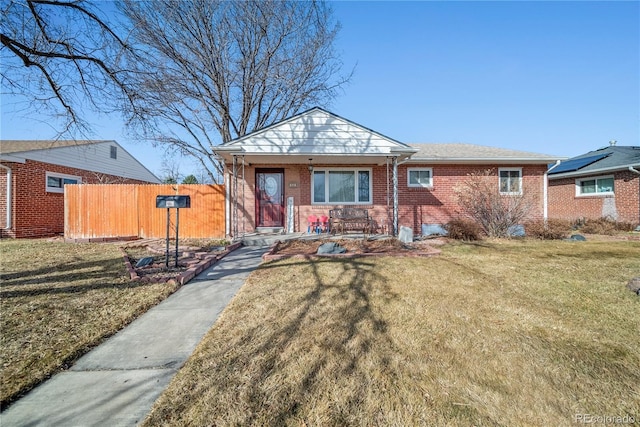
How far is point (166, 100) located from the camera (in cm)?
1396

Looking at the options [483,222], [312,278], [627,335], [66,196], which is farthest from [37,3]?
[483,222]

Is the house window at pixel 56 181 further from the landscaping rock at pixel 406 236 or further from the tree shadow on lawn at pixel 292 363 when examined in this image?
the landscaping rock at pixel 406 236

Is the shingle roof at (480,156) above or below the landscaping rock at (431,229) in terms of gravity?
above

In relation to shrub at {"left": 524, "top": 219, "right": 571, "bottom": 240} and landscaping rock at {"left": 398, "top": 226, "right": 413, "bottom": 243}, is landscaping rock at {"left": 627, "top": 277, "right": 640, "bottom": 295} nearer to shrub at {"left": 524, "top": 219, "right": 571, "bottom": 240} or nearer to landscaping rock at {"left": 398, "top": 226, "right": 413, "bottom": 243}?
landscaping rock at {"left": 398, "top": 226, "right": 413, "bottom": 243}

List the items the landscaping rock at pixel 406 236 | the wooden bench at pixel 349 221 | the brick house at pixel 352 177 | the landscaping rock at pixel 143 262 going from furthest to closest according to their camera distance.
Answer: the wooden bench at pixel 349 221 → the brick house at pixel 352 177 → the landscaping rock at pixel 406 236 → the landscaping rock at pixel 143 262

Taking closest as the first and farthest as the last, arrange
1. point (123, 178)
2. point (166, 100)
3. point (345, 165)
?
point (345, 165) → point (166, 100) → point (123, 178)

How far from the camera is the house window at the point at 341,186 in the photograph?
1087cm

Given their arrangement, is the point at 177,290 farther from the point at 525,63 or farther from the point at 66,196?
the point at 525,63

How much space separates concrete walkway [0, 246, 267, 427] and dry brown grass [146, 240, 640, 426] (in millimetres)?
200

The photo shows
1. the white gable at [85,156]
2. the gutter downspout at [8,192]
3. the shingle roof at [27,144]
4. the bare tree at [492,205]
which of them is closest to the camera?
the bare tree at [492,205]

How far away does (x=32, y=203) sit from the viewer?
39.2ft

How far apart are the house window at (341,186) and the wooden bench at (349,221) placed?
2.71 ft

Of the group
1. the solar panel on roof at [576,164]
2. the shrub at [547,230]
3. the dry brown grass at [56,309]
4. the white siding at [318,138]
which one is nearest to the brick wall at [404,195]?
the shrub at [547,230]

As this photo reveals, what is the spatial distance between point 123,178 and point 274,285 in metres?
18.9
